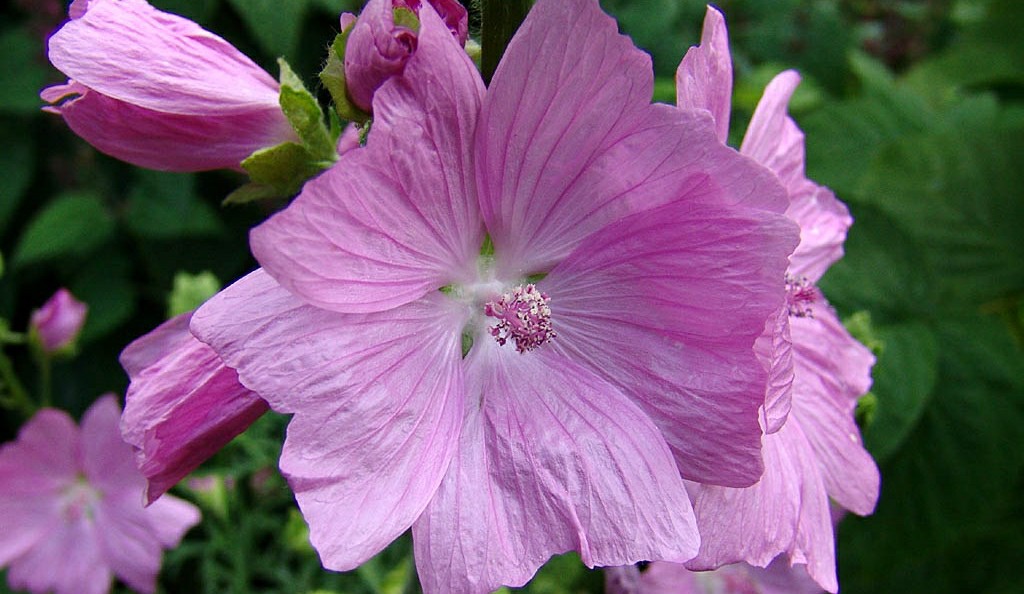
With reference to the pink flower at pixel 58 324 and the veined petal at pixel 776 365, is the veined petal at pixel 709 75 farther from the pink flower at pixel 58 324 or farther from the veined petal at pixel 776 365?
the pink flower at pixel 58 324

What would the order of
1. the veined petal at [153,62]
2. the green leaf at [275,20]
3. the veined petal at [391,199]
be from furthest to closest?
the green leaf at [275,20] → the veined petal at [153,62] → the veined petal at [391,199]

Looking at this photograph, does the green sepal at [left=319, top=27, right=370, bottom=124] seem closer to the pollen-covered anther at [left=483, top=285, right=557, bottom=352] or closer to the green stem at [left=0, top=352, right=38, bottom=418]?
the pollen-covered anther at [left=483, top=285, right=557, bottom=352]

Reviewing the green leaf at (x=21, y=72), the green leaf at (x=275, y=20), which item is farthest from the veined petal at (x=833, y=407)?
the green leaf at (x=21, y=72)

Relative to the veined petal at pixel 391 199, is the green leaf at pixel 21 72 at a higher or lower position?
lower

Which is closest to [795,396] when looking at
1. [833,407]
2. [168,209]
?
[833,407]

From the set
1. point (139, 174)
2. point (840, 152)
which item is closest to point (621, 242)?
point (840, 152)

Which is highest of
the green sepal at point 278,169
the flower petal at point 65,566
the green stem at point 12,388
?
the green sepal at point 278,169

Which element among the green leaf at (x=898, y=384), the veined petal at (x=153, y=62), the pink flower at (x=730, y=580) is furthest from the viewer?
the green leaf at (x=898, y=384)

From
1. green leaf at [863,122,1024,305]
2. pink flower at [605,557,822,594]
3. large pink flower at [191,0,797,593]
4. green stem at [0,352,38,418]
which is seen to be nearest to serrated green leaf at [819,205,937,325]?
green leaf at [863,122,1024,305]
